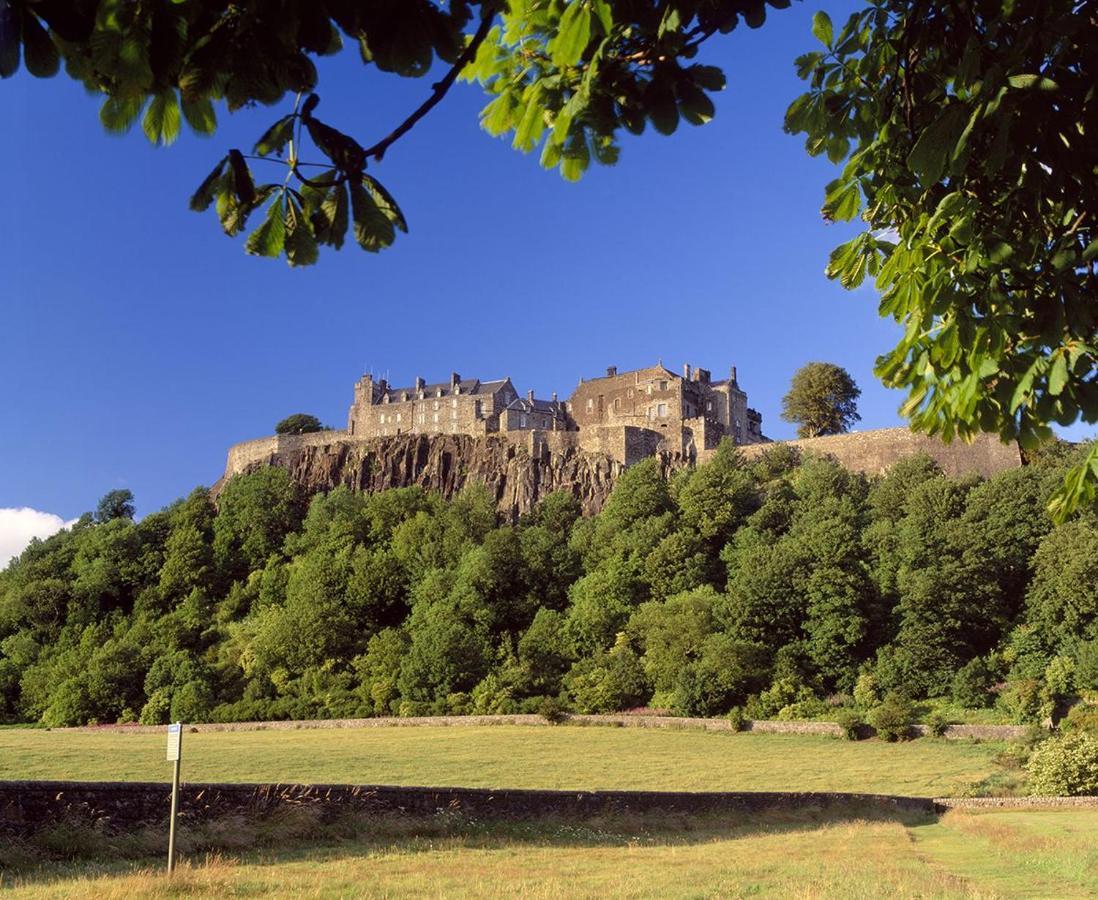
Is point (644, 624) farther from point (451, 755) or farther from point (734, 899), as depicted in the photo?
point (734, 899)

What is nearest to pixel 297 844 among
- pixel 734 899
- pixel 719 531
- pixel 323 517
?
pixel 734 899

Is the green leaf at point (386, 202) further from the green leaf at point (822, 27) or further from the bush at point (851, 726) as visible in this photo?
the bush at point (851, 726)

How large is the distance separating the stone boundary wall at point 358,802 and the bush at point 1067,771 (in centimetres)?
439

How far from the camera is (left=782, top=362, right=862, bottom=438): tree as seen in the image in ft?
279

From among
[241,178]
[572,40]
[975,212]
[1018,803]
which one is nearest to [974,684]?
[1018,803]

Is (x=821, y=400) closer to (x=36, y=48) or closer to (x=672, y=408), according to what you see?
(x=672, y=408)

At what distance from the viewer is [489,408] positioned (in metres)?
95.8

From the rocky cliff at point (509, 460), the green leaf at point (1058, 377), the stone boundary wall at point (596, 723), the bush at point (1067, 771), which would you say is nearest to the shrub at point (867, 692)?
the stone boundary wall at point (596, 723)

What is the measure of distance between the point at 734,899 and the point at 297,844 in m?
8.24

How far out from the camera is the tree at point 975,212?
4.96 m

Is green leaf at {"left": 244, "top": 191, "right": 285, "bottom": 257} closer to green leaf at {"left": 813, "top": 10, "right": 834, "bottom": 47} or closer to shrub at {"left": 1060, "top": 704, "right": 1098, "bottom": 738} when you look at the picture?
green leaf at {"left": 813, "top": 10, "right": 834, "bottom": 47}

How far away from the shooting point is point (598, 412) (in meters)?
91.2

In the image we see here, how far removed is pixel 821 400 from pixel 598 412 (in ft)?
67.0

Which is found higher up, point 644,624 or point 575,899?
point 644,624
